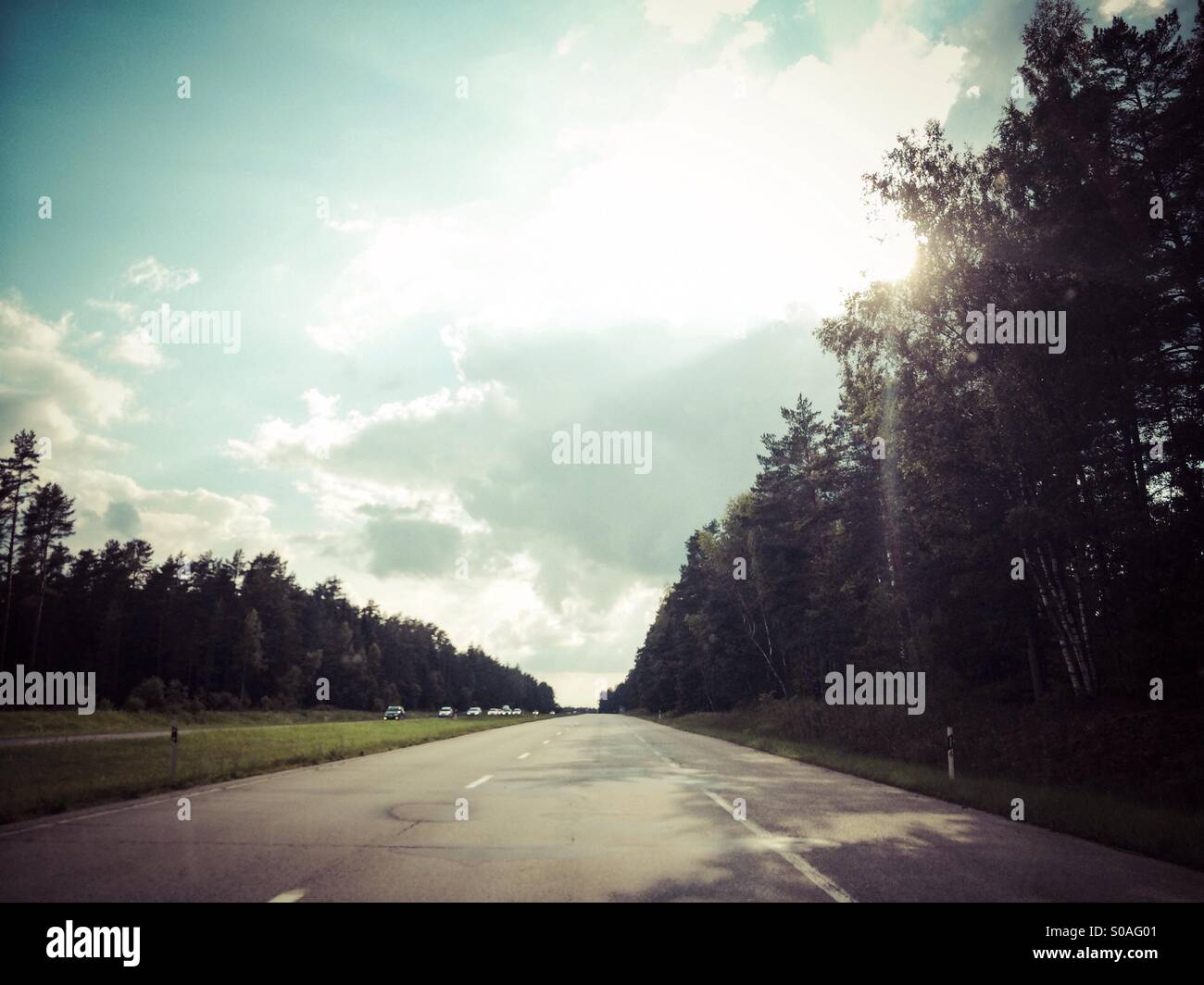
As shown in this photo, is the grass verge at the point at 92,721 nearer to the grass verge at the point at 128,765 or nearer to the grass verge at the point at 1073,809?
the grass verge at the point at 128,765

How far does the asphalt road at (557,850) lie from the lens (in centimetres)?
548

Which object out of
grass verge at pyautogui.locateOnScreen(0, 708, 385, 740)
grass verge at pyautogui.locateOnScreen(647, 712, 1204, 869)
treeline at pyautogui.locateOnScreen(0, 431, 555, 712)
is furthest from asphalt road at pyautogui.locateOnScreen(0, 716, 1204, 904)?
treeline at pyautogui.locateOnScreen(0, 431, 555, 712)

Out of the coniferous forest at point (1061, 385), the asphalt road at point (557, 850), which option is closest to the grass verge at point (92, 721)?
the asphalt road at point (557, 850)

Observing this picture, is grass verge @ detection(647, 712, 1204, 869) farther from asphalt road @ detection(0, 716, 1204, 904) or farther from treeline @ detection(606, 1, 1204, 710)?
treeline @ detection(606, 1, 1204, 710)

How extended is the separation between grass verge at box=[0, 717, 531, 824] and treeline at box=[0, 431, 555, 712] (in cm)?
3044

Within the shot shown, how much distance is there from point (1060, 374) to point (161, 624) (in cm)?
8545

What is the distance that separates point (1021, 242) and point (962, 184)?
4291 millimetres

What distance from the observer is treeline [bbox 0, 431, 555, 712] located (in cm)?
5603

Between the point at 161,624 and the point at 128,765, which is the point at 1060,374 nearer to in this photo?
the point at 128,765

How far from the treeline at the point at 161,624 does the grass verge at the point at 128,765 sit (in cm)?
3044

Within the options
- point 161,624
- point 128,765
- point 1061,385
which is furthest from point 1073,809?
point 161,624
